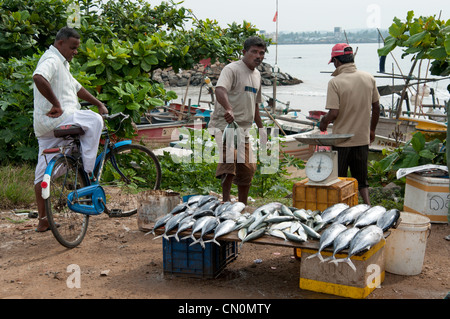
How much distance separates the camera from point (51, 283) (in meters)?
4.40

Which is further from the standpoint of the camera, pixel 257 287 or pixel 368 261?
pixel 257 287

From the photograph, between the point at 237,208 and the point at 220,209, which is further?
the point at 237,208

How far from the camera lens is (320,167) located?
482 centimetres

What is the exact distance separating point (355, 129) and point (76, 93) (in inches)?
134

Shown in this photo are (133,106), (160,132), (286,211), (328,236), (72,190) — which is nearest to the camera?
(328,236)

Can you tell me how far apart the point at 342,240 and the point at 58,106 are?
325 centimetres

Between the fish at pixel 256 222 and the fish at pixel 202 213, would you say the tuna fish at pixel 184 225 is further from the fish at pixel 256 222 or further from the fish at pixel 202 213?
the fish at pixel 256 222

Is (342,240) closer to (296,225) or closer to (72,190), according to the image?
(296,225)

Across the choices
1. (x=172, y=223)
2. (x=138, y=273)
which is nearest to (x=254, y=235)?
(x=172, y=223)

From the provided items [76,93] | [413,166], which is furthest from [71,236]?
[413,166]

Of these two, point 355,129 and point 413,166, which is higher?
point 355,129

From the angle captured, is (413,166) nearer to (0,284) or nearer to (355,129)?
(355,129)

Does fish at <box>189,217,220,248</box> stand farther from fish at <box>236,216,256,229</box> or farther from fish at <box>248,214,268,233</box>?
fish at <box>248,214,268,233</box>

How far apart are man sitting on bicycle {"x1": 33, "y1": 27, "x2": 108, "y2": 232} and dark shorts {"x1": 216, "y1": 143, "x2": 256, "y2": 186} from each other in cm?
149
